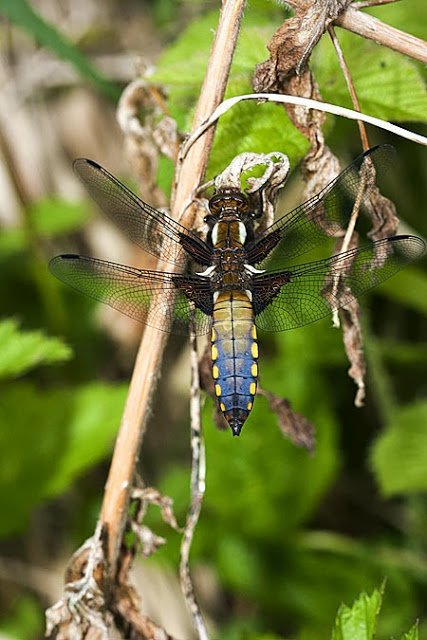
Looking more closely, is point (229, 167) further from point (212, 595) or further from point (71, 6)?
point (71, 6)

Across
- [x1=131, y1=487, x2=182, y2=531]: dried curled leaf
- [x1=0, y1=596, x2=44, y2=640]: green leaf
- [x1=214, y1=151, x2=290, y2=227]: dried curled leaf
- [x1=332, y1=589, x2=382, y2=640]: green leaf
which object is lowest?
[x1=332, y1=589, x2=382, y2=640]: green leaf

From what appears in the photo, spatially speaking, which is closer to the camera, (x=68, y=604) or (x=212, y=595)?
(x=68, y=604)

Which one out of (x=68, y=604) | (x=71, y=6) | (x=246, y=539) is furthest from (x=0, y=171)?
(x=68, y=604)

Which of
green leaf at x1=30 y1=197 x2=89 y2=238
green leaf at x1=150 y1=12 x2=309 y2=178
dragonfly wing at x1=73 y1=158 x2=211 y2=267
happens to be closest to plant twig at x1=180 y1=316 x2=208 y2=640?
dragonfly wing at x1=73 y1=158 x2=211 y2=267

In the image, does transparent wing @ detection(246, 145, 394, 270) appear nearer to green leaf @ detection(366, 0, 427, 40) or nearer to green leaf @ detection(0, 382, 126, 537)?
green leaf @ detection(366, 0, 427, 40)

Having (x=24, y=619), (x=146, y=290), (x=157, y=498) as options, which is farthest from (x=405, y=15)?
(x=24, y=619)

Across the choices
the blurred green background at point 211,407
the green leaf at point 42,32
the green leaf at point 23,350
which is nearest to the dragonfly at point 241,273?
the blurred green background at point 211,407
